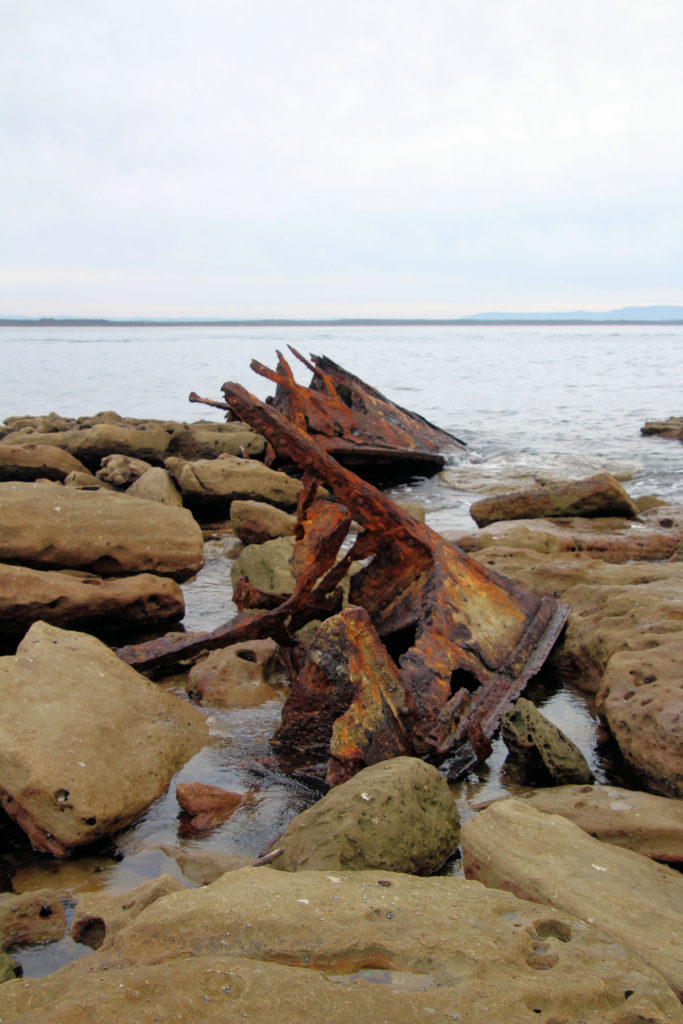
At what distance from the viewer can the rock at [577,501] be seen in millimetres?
8266

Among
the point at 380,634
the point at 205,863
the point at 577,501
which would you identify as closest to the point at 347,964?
the point at 205,863

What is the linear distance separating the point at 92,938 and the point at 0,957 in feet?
1.11

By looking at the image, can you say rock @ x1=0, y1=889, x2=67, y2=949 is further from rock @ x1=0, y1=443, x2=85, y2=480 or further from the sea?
rock @ x1=0, y1=443, x2=85, y2=480

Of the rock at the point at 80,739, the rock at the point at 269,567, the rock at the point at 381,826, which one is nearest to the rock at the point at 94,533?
the rock at the point at 269,567

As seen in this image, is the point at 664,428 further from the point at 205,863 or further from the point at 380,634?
the point at 205,863

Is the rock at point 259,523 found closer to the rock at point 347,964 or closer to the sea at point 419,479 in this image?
the sea at point 419,479

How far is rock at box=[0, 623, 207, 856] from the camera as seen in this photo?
9.48 feet

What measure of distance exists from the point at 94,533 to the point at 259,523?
209 cm

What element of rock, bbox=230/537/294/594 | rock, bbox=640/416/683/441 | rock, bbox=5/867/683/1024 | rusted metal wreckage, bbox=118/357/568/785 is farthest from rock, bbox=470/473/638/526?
rock, bbox=640/416/683/441

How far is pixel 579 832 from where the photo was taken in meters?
2.62

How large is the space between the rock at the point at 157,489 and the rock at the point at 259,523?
0.91 m

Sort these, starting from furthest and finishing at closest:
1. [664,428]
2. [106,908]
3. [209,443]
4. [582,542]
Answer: [664,428] → [209,443] → [582,542] → [106,908]

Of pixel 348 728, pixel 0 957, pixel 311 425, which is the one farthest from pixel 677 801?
pixel 311 425

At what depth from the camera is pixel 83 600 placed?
4.94m
